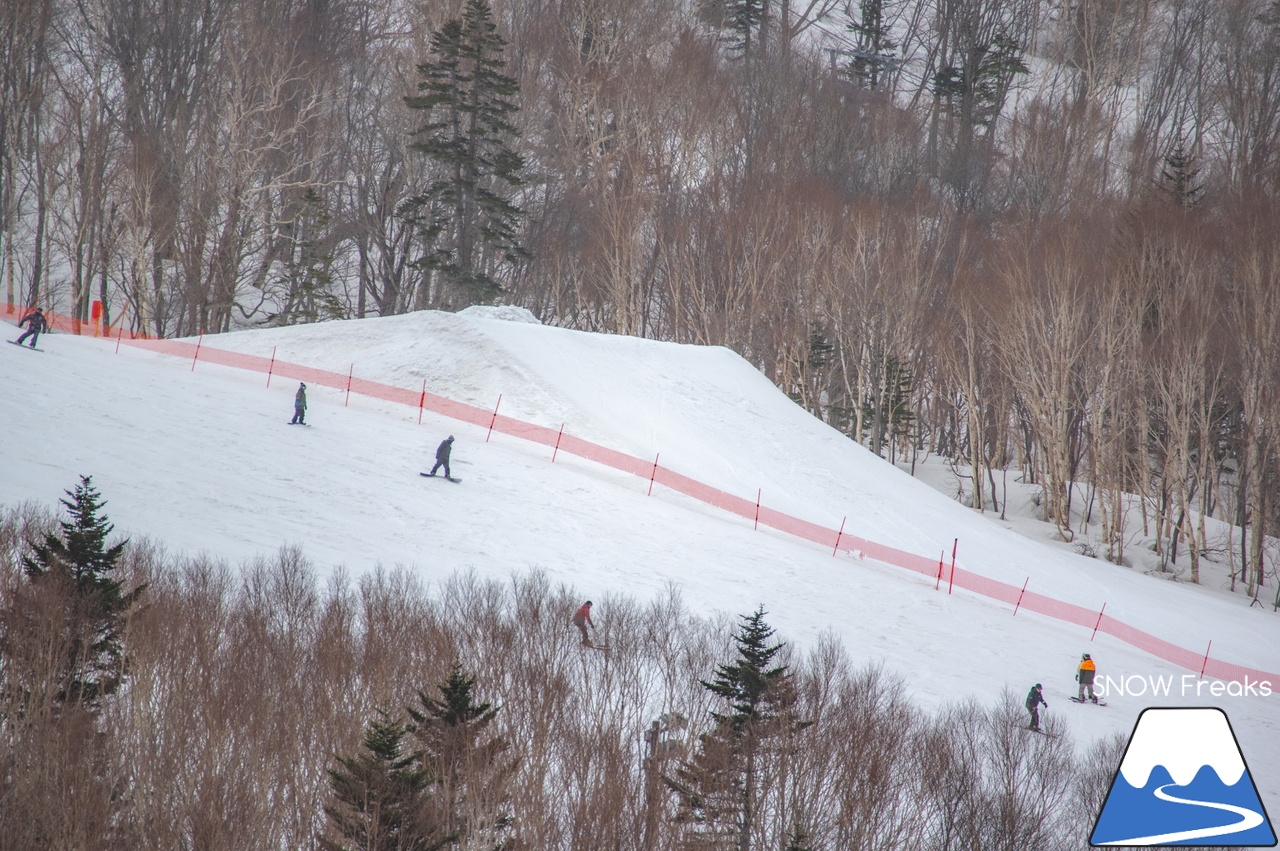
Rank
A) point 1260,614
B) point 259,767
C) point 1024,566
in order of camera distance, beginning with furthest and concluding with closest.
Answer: point 1260,614 < point 1024,566 < point 259,767

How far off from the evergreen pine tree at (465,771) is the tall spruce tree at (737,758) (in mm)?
2224

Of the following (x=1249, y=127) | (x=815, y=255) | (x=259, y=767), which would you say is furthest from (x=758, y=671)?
(x=1249, y=127)

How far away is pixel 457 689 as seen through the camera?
973cm

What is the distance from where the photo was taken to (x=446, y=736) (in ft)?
35.0

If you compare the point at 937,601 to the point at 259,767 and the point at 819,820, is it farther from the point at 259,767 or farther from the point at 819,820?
the point at 259,767

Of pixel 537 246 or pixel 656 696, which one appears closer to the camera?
pixel 656 696

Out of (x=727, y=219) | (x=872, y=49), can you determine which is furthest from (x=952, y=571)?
(x=872, y=49)

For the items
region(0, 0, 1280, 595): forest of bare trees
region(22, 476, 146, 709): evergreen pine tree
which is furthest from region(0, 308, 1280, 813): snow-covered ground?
region(0, 0, 1280, 595): forest of bare trees

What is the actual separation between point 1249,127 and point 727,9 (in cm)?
4110

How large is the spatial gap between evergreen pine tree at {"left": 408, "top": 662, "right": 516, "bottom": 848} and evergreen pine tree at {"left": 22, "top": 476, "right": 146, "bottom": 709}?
4.59 meters

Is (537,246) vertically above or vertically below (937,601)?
above

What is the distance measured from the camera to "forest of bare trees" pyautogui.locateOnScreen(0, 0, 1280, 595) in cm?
3894

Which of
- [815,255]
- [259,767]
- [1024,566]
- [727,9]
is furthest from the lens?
[727,9]

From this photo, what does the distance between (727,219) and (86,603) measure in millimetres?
40849
